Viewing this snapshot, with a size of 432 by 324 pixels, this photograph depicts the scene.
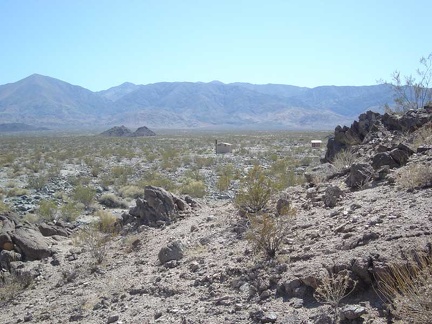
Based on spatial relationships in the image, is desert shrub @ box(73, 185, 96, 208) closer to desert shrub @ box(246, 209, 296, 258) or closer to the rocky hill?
the rocky hill

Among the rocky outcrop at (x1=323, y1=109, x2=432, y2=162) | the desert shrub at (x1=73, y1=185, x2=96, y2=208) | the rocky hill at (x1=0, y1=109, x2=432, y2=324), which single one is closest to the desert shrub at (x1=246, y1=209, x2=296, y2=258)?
the rocky hill at (x1=0, y1=109, x2=432, y2=324)

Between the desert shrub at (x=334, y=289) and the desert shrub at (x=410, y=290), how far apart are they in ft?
1.28

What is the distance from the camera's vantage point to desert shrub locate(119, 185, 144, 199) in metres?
20.9

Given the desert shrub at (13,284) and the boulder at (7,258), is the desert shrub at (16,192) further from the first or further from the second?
the desert shrub at (13,284)

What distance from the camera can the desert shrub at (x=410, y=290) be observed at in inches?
171

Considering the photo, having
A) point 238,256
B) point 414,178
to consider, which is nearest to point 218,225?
point 238,256

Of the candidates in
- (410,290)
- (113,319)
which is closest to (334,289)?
(410,290)

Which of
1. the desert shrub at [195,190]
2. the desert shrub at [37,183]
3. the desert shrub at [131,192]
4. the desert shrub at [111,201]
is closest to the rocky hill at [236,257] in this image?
the desert shrub at [195,190]

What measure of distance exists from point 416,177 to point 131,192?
15.1m

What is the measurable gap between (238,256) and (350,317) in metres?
3.12

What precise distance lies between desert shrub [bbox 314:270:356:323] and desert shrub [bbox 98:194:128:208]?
14360 mm

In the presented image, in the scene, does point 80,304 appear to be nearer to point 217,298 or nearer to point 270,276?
point 217,298

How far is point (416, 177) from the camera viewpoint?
8.18 meters

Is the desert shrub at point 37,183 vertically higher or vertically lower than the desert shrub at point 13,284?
higher
